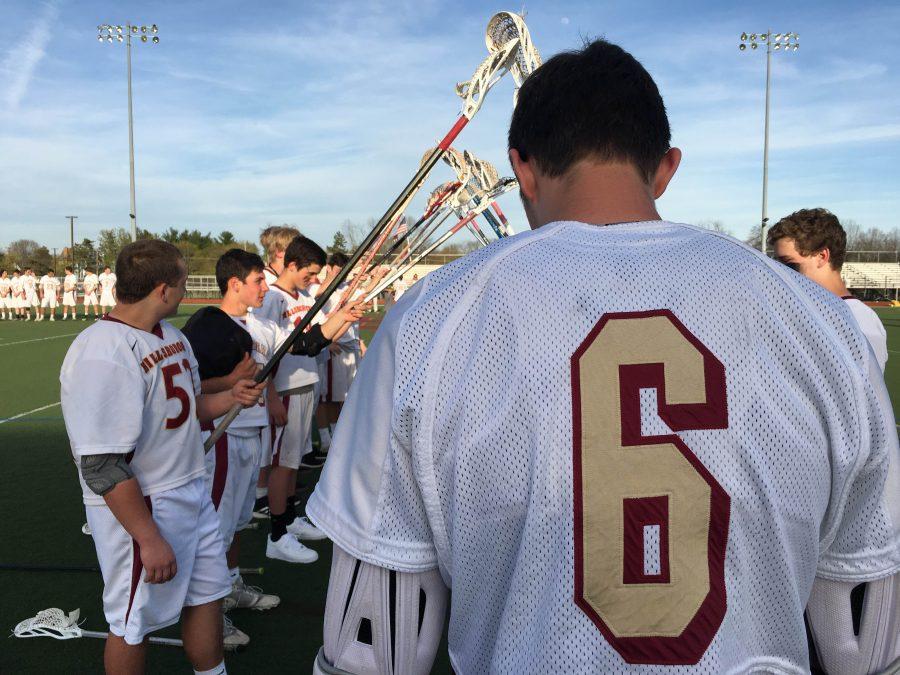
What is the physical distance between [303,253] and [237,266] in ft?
4.54

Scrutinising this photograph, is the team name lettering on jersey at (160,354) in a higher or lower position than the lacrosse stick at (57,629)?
higher

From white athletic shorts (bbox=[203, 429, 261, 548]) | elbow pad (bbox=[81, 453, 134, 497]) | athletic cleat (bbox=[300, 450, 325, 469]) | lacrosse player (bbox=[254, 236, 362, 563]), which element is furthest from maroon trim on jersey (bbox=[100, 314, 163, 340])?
athletic cleat (bbox=[300, 450, 325, 469])

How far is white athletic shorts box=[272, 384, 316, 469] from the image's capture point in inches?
208

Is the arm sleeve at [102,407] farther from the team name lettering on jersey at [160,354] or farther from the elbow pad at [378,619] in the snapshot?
the elbow pad at [378,619]

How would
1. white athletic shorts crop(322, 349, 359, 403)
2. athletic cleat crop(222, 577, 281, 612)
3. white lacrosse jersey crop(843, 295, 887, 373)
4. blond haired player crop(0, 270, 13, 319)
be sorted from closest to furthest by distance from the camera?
white lacrosse jersey crop(843, 295, 887, 373)
athletic cleat crop(222, 577, 281, 612)
white athletic shorts crop(322, 349, 359, 403)
blond haired player crop(0, 270, 13, 319)

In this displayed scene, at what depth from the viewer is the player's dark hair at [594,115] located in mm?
1089

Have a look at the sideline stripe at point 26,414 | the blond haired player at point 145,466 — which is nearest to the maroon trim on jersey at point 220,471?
the blond haired player at point 145,466

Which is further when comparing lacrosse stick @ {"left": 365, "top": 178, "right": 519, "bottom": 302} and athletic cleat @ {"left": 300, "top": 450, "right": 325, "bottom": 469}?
athletic cleat @ {"left": 300, "top": 450, "right": 325, "bottom": 469}

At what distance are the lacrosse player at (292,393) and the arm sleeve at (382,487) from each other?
3566 millimetres

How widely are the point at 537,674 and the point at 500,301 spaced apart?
1.73 feet

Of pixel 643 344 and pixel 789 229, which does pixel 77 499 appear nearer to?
pixel 789 229

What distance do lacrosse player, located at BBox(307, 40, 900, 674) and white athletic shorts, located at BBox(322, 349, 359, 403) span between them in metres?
6.72

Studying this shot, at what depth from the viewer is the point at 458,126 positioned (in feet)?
8.34

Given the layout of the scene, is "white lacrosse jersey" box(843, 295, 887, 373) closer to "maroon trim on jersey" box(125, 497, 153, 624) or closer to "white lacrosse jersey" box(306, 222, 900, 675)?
"white lacrosse jersey" box(306, 222, 900, 675)
